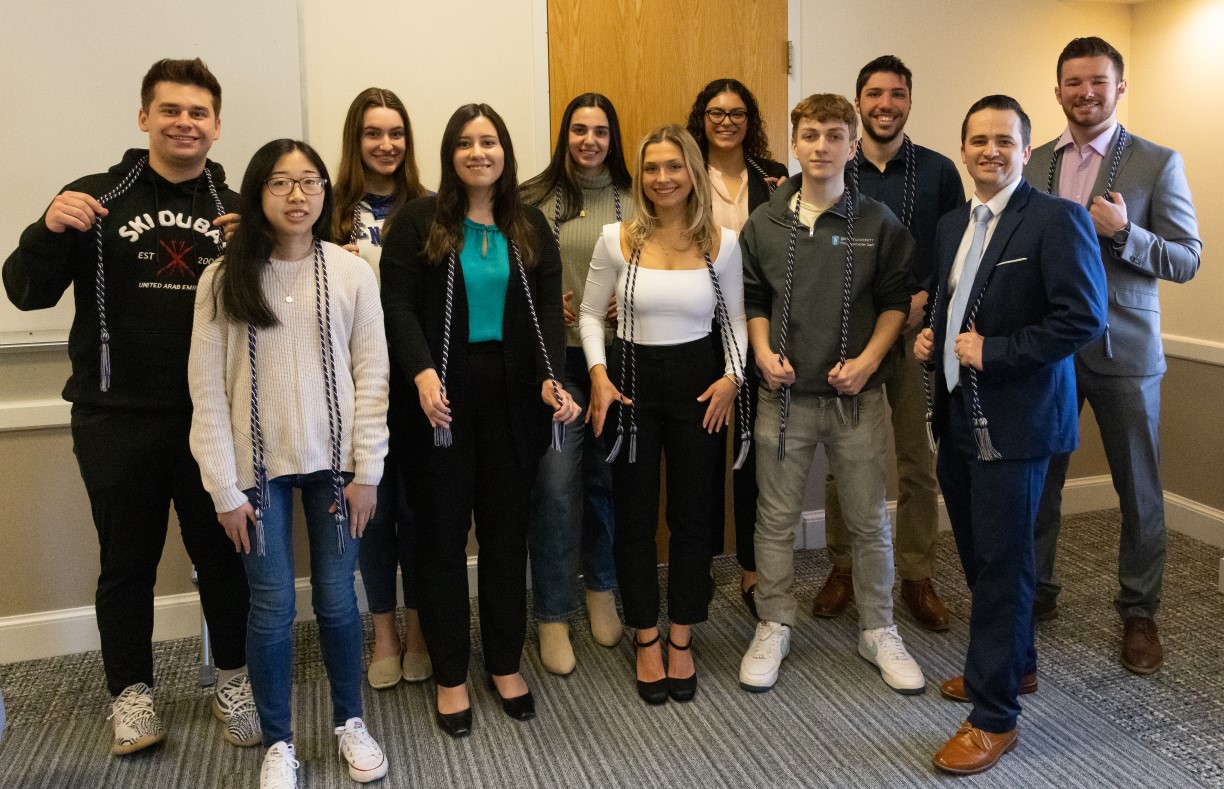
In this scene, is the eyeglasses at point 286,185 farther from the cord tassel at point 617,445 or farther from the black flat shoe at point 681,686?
the black flat shoe at point 681,686

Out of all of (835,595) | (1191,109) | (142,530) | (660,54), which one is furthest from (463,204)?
(1191,109)

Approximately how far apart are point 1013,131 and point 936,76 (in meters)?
1.67

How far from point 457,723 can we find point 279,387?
100cm

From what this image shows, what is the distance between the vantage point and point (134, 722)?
2.44 metres

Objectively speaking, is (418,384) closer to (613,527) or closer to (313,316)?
(313,316)

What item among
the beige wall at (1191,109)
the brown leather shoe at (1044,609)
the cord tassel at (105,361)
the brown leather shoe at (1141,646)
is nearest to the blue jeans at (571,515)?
the cord tassel at (105,361)

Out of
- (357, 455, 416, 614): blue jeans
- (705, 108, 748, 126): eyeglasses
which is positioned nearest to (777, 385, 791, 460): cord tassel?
(705, 108, 748, 126): eyeglasses

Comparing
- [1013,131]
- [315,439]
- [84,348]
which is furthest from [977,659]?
[84,348]

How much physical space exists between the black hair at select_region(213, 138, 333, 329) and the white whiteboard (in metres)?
0.99

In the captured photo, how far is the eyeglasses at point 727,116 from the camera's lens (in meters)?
2.99

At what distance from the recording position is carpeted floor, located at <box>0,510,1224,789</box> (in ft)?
7.64

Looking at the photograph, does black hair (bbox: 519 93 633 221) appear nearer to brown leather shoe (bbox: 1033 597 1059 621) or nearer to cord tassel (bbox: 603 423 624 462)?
cord tassel (bbox: 603 423 624 462)

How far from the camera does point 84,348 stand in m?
2.35

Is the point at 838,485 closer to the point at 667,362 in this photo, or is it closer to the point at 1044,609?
the point at 667,362
